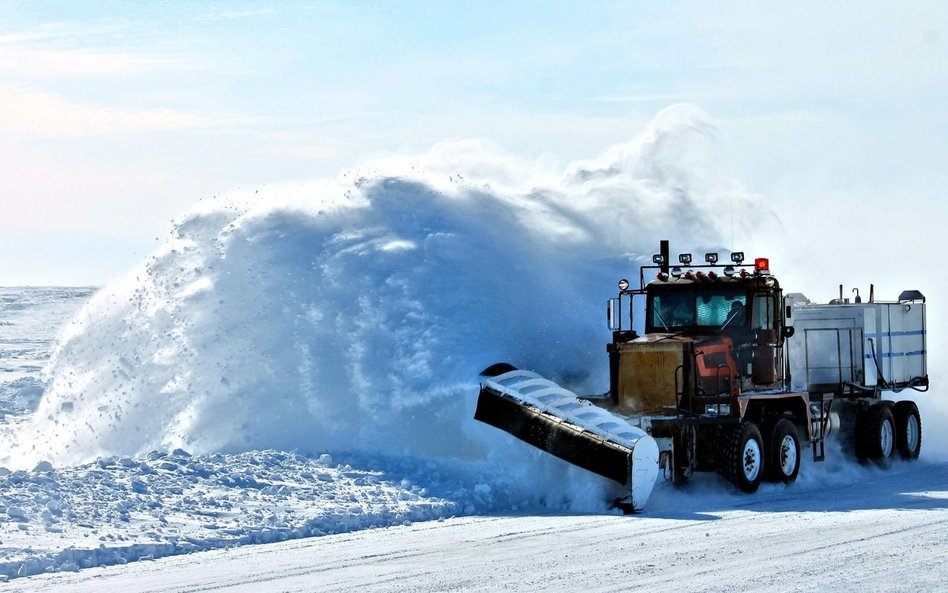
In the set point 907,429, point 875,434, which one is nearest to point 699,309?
point 875,434

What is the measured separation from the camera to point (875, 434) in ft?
61.1

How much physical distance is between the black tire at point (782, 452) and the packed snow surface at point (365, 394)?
0.27 meters

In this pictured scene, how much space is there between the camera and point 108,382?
19.1 m

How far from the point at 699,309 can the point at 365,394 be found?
412cm

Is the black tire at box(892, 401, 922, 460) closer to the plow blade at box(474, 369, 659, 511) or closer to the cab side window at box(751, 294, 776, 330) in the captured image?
the cab side window at box(751, 294, 776, 330)

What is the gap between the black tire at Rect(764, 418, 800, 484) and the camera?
52.9ft

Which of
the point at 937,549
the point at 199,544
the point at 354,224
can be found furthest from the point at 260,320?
the point at 937,549

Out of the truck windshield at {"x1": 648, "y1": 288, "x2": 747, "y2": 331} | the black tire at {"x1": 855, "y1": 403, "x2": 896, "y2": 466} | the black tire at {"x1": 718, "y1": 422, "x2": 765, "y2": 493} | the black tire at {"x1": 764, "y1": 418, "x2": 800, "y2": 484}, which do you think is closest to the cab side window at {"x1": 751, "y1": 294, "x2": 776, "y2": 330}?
the truck windshield at {"x1": 648, "y1": 288, "x2": 747, "y2": 331}

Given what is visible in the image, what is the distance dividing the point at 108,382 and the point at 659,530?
9241mm

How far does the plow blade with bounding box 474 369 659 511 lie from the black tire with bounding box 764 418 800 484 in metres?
2.25

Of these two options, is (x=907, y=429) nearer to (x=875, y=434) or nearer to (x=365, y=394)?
(x=875, y=434)

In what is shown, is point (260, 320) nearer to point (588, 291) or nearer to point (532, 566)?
point (588, 291)

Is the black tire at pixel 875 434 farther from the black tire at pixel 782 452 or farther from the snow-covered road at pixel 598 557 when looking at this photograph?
the snow-covered road at pixel 598 557

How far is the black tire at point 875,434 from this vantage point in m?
18.6
